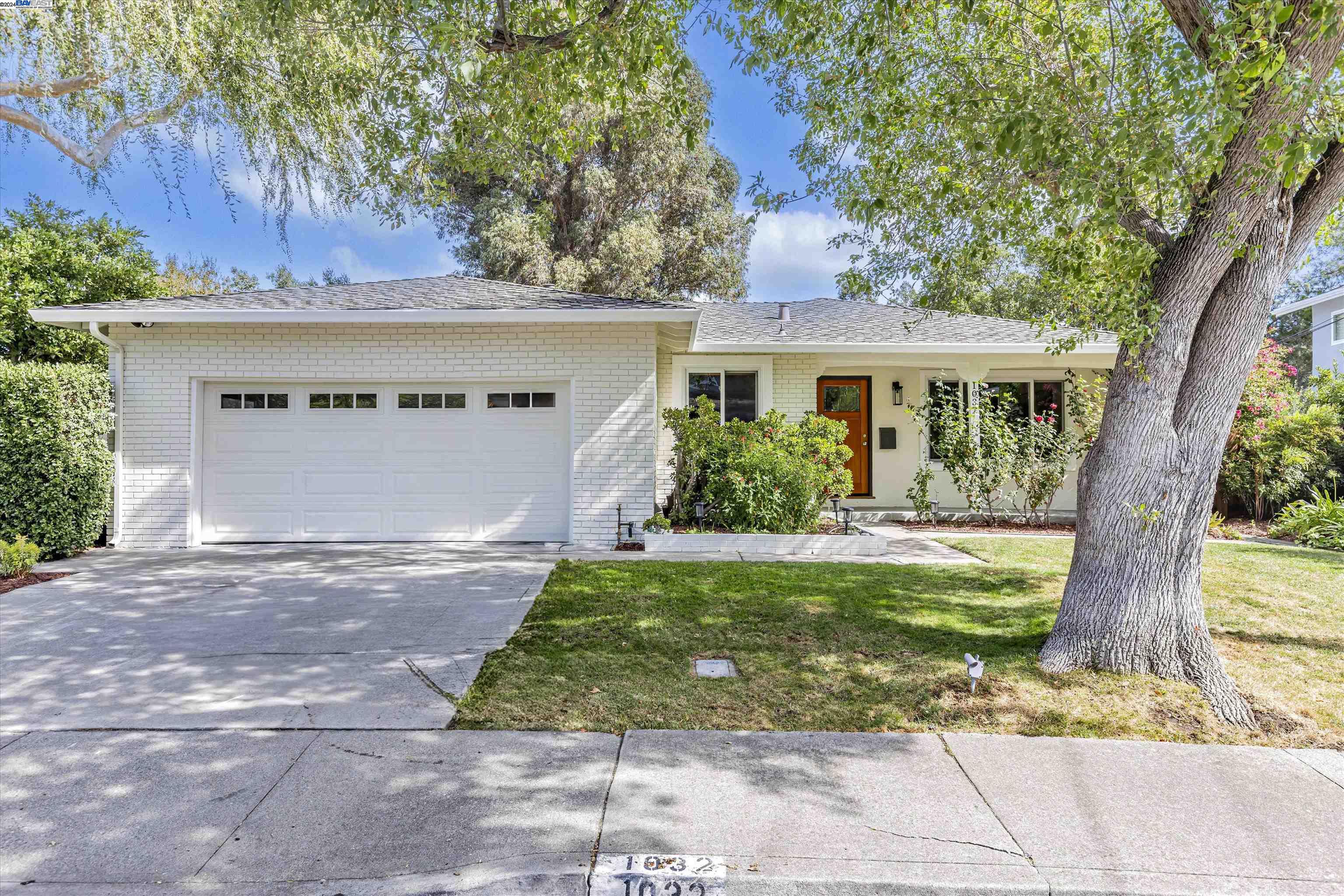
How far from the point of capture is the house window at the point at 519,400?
9266mm

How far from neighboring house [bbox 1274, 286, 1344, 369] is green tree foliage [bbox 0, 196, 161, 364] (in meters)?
26.1

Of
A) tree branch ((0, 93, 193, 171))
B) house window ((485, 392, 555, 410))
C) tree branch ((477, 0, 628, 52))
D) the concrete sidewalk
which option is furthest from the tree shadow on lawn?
tree branch ((0, 93, 193, 171))

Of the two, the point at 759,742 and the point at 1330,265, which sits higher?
the point at 1330,265

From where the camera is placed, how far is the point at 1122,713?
373 centimetres

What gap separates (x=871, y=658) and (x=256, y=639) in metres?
4.21

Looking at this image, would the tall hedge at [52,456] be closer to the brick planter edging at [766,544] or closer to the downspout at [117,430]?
the downspout at [117,430]

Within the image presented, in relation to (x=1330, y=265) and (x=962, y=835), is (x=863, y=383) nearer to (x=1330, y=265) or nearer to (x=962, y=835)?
(x=962, y=835)

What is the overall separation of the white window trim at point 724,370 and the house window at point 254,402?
5605 millimetres

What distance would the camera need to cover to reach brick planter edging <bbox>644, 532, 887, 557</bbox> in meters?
8.46

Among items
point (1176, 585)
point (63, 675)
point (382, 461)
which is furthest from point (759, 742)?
point (382, 461)

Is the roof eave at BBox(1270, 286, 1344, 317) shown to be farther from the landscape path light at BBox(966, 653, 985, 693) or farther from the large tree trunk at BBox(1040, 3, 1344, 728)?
the landscape path light at BBox(966, 653, 985, 693)

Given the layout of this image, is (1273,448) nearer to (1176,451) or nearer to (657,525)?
(1176,451)

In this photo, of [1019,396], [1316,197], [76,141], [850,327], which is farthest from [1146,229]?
[76,141]

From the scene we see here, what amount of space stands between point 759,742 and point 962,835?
1020 millimetres
